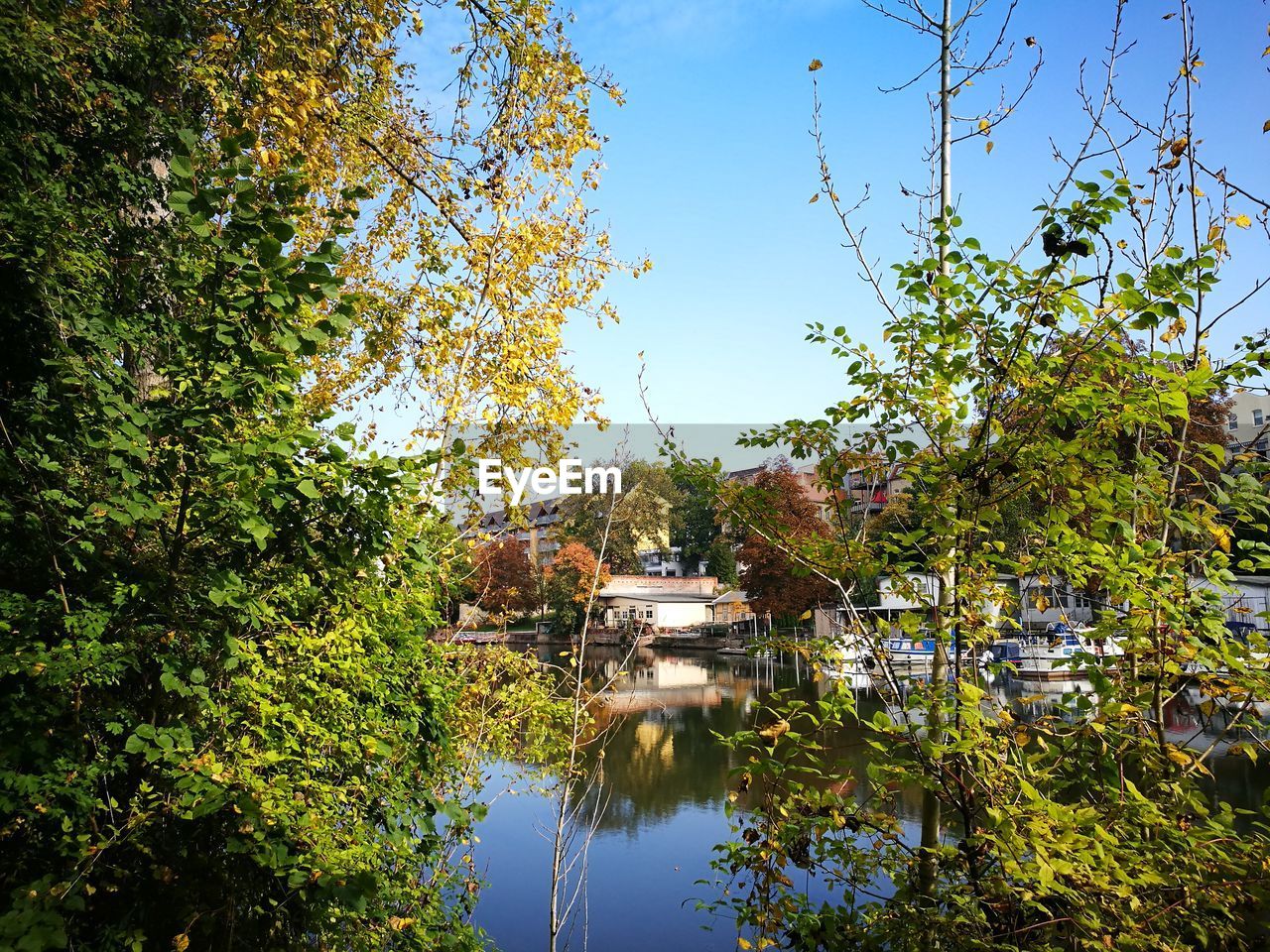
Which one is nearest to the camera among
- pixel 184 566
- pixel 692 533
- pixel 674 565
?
pixel 184 566

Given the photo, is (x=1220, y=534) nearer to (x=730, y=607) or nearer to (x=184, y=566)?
(x=184, y=566)

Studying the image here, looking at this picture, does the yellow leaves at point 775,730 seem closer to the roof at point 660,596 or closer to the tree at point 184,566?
the tree at point 184,566

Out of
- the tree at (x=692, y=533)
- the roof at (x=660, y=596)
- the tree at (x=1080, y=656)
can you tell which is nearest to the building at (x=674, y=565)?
the tree at (x=692, y=533)

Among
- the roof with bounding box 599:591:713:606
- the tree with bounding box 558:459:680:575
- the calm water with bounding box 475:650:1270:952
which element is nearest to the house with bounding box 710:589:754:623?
the roof with bounding box 599:591:713:606

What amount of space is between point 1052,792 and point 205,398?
2.96 meters

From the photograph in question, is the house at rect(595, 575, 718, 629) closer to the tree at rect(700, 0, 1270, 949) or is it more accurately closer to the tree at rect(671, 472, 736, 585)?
the tree at rect(671, 472, 736, 585)

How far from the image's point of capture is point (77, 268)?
3.21 meters

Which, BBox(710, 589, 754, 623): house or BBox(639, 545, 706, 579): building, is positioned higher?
BBox(639, 545, 706, 579): building

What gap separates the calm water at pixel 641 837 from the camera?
8602 mm

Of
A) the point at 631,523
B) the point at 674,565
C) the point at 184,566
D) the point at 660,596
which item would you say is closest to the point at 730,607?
the point at 660,596

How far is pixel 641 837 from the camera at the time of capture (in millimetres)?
11719

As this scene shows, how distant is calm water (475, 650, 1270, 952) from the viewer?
8602 millimetres

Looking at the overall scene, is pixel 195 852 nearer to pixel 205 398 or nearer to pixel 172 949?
pixel 172 949

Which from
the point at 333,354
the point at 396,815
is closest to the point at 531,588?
the point at 333,354
